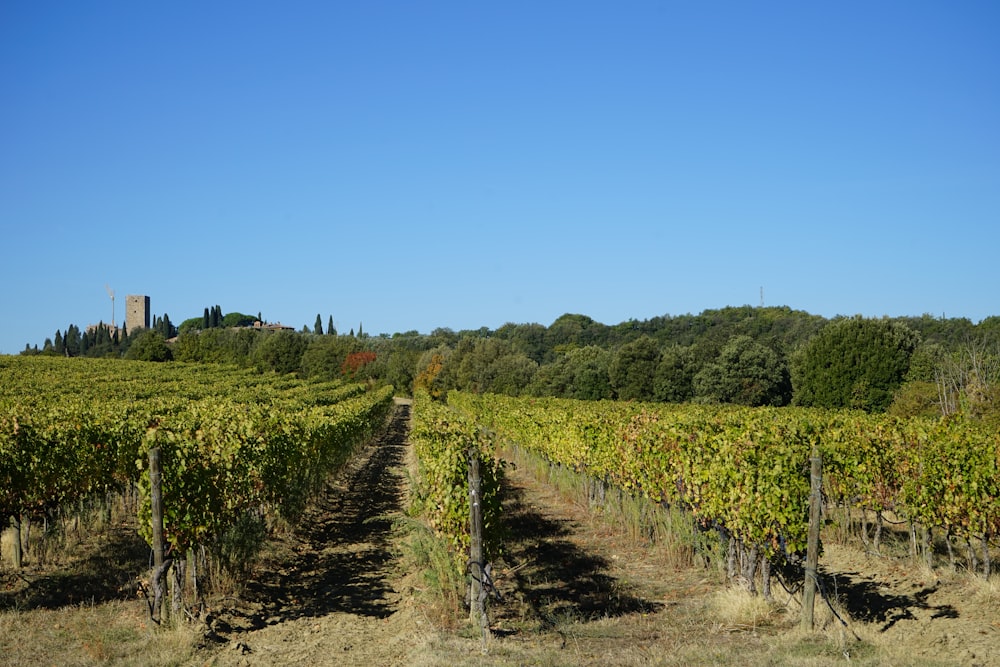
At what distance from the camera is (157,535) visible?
24.6 feet

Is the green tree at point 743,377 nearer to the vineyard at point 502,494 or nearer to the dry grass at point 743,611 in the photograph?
the vineyard at point 502,494

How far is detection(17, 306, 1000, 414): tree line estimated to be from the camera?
41.3 metres

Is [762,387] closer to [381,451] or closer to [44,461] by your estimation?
[381,451]

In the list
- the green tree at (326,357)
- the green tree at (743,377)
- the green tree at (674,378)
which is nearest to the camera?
the green tree at (743,377)

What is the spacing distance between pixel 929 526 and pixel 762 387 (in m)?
42.6

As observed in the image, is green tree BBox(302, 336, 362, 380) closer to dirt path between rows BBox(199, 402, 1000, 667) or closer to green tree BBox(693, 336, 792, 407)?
green tree BBox(693, 336, 792, 407)

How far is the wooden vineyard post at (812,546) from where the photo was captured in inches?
284

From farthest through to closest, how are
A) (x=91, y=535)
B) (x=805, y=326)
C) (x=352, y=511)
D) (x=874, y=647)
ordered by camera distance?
(x=805, y=326), (x=352, y=511), (x=91, y=535), (x=874, y=647)

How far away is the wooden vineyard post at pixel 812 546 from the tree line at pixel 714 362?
19.2 m

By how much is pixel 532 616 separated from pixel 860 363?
40.5 meters

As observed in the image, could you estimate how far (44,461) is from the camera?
978 cm

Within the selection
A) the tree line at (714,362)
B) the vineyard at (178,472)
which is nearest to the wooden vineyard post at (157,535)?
the vineyard at (178,472)

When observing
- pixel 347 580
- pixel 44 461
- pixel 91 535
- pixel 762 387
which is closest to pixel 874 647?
pixel 347 580

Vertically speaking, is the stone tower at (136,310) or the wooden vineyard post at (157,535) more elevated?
the stone tower at (136,310)
